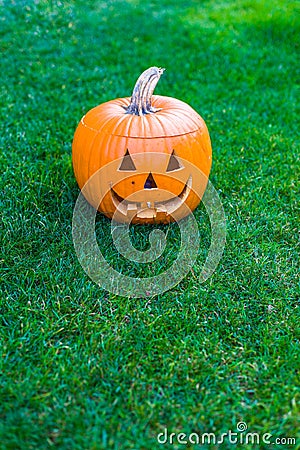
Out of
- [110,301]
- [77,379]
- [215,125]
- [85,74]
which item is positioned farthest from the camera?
[85,74]

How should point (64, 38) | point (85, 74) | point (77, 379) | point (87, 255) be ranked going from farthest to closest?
point (64, 38)
point (85, 74)
point (87, 255)
point (77, 379)

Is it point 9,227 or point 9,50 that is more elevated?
point 9,50

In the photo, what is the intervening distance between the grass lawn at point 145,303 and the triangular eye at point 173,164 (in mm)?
446

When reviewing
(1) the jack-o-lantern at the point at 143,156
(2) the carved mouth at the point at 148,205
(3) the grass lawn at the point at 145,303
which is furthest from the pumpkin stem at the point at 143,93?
(3) the grass lawn at the point at 145,303

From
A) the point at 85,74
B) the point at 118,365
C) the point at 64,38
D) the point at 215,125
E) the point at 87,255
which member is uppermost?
the point at 64,38

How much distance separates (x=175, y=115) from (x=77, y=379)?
5.74ft

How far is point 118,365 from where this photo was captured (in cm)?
229

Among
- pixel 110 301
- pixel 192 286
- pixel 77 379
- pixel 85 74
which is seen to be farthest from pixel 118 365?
pixel 85 74

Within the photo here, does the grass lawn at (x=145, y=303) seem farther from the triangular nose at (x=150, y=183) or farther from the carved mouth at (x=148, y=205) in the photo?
the triangular nose at (x=150, y=183)

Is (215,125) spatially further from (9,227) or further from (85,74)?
(9,227)

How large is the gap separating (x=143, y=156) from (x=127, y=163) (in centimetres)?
12

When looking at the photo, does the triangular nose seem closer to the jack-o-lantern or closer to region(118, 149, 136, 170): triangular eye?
the jack-o-lantern

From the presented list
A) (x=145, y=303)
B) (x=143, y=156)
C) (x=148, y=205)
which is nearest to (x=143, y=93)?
(x=143, y=156)

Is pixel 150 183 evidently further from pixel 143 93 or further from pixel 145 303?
pixel 145 303
